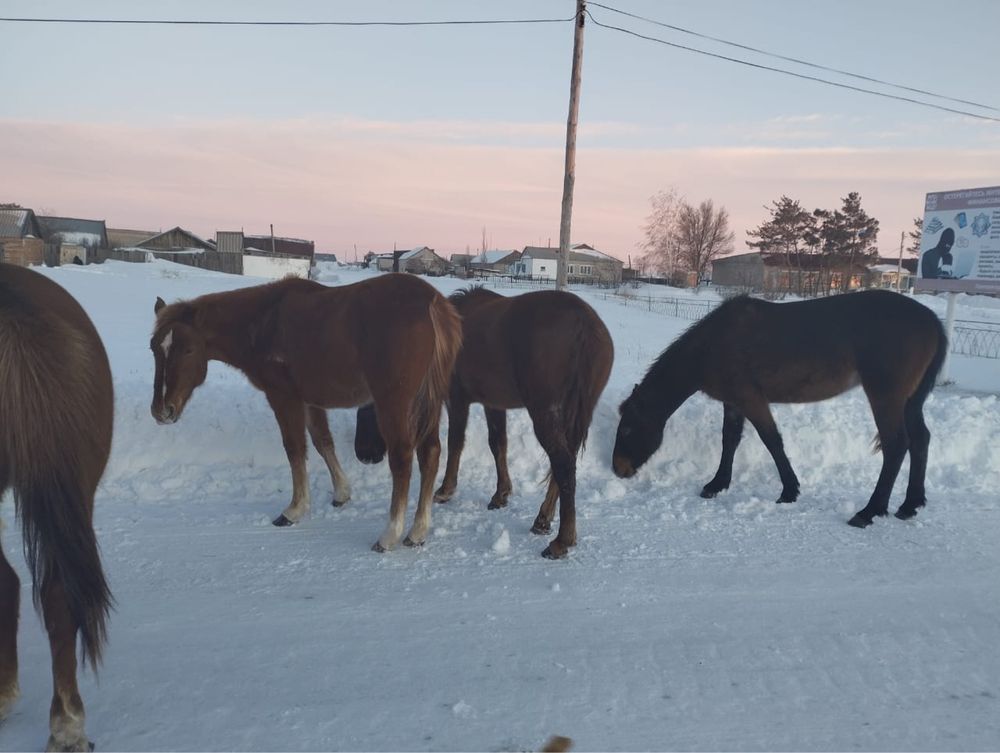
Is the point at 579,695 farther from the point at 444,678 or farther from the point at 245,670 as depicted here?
the point at 245,670

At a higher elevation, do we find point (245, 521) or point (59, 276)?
point (59, 276)

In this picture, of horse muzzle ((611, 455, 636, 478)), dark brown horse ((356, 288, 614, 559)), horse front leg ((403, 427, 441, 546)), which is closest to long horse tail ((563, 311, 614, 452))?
dark brown horse ((356, 288, 614, 559))

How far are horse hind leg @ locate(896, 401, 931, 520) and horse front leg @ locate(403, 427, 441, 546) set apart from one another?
3877 millimetres

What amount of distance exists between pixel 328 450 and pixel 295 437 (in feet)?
1.33

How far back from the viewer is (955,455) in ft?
21.9

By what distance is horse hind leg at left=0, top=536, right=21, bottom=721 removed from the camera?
8.39 feet

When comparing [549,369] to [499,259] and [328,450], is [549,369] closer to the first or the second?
[328,450]

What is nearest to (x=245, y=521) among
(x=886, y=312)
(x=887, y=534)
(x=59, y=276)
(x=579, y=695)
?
(x=579, y=695)

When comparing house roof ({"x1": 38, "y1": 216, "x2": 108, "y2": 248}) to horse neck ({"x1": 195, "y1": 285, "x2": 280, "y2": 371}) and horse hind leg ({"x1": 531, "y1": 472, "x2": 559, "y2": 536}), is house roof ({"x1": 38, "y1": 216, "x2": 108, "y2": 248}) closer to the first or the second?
horse neck ({"x1": 195, "y1": 285, "x2": 280, "y2": 371})

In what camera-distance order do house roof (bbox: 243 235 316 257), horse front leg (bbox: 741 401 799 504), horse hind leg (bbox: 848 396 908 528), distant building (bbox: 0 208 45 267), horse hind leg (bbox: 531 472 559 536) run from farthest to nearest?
1. house roof (bbox: 243 235 316 257)
2. distant building (bbox: 0 208 45 267)
3. horse front leg (bbox: 741 401 799 504)
4. horse hind leg (bbox: 848 396 908 528)
5. horse hind leg (bbox: 531 472 559 536)

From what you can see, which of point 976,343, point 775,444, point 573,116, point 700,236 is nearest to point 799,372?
point 775,444

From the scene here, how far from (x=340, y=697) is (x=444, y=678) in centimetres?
48

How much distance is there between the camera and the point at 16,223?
4966cm

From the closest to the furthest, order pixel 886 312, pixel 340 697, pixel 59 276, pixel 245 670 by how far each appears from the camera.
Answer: pixel 340 697 → pixel 245 670 → pixel 886 312 → pixel 59 276
